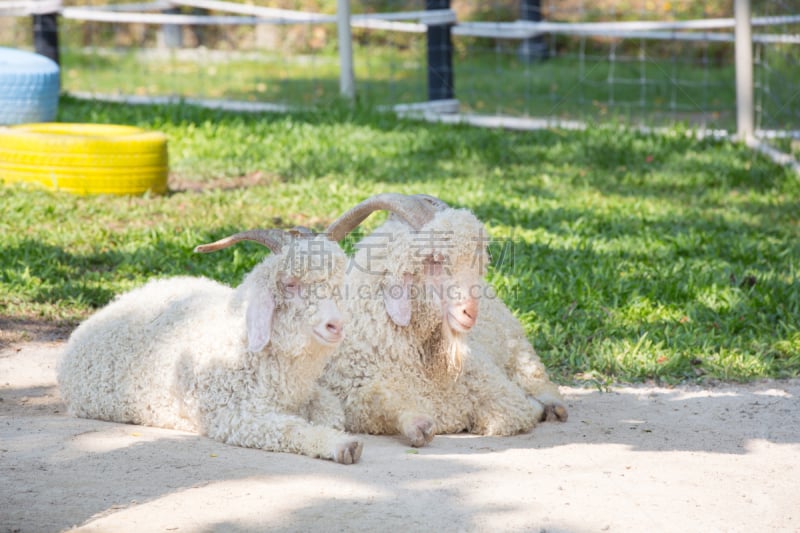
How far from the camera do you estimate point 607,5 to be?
2208cm

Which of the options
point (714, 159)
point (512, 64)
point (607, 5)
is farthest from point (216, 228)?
point (607, 5)

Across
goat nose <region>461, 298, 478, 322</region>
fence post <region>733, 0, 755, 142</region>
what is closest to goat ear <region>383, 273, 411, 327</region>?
goat nose <region>461, 298, 478, 322</region>

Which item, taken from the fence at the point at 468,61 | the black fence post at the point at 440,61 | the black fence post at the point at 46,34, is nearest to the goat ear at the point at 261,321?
the fence at the point at 468,61

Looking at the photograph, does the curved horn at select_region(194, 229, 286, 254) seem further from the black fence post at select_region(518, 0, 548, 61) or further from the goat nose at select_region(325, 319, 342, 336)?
the black fence post at select_region(518, 0, 548, 61)

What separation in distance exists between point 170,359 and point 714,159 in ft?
23.6

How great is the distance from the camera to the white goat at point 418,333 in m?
4.71

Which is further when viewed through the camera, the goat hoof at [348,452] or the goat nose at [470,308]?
the goat nose at [470,308]

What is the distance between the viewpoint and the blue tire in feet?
31.7

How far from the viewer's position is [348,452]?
4242 mm

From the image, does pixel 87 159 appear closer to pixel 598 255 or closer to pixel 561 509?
pixel 598 255

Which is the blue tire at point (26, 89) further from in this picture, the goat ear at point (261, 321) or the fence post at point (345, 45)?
the goat ear at point (261, 321)

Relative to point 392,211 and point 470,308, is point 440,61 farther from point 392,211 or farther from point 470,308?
point 470,308

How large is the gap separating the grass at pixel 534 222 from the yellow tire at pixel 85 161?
0.53ft

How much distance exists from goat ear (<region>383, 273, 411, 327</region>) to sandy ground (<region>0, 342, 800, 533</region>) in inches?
20.5
